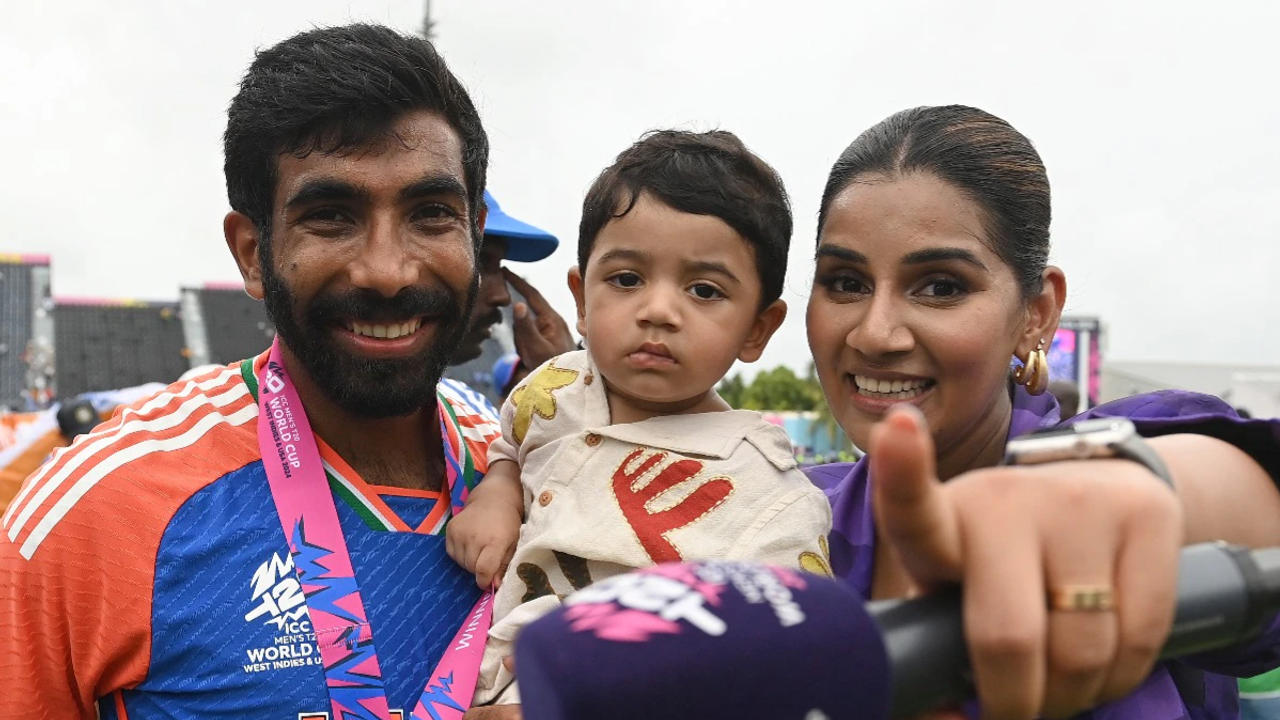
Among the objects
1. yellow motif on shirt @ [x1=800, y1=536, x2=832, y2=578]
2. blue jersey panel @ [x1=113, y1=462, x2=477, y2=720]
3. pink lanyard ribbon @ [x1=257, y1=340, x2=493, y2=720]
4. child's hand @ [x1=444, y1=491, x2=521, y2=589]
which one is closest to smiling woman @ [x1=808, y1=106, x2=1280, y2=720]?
yellow motif on shirt @ [x1=800, y1=536, x2=832, y2=578]

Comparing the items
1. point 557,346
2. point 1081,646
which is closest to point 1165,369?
point 557,346

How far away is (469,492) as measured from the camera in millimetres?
2676

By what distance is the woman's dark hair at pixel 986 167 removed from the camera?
7.32ft

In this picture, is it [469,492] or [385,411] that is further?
[469,492]

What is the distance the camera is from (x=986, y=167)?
7.39 feet

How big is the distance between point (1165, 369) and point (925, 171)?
67.5m

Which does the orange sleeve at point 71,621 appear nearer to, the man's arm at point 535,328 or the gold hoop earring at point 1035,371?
the gold hoop earring at point 1035,371

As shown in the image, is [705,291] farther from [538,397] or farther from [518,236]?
[518,236]

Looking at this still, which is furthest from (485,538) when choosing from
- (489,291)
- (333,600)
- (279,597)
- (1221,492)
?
(489,291)

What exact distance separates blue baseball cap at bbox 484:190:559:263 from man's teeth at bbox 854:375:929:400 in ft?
10.2

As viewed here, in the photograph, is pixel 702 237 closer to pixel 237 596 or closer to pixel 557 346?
pixel 237 596

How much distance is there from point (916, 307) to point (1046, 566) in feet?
4.29

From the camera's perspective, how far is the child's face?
2.43 m

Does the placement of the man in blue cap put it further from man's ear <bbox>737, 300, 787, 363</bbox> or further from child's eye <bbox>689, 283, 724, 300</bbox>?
child's eye <bbox>689, 283, 724, 300</bbox>
